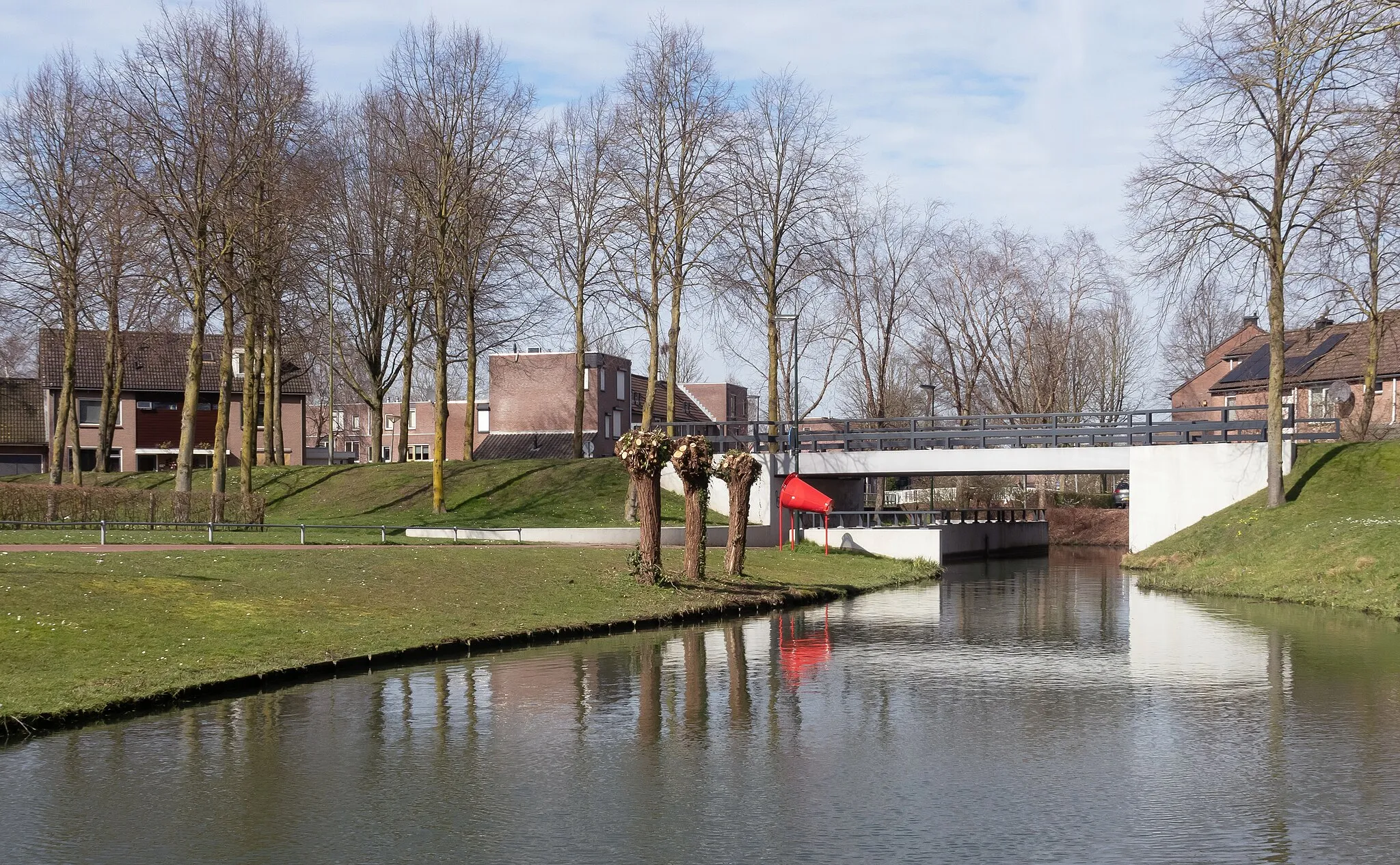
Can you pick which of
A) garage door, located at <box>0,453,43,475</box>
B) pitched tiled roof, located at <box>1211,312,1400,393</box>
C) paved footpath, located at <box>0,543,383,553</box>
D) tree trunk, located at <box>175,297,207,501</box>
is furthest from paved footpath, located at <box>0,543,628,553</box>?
garage door, located at <box>0,453,43,475</box>

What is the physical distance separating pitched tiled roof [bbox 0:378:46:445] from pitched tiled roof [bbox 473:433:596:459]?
2453 cm

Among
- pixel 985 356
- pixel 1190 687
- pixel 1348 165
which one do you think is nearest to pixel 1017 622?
pixel 1190 687

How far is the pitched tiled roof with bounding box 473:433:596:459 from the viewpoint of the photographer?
78500 millimetres

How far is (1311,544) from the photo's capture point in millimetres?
32531

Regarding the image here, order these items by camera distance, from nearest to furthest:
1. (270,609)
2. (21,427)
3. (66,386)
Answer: (270,609) < (66,386) < (21,427)

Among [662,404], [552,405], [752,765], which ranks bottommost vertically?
[752,765]

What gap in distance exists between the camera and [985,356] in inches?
2574

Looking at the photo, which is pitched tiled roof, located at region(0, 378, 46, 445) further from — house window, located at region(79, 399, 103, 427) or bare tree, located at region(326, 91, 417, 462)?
bare tree, located at region(326, 91, 417, 462)

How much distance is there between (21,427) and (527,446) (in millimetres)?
28188

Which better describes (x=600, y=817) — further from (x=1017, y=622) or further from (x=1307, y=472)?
(x=1307, y=472)

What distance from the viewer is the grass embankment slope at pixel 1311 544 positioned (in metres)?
28.8

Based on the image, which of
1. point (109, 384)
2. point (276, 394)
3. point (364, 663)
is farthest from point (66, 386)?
point (364, 663)

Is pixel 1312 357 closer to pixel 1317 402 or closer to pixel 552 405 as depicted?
pixel 1317 402

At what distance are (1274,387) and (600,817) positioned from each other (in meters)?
31.5
